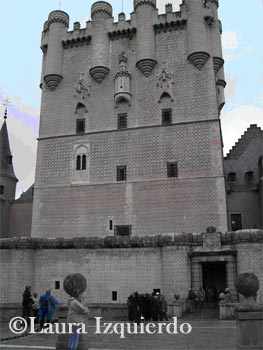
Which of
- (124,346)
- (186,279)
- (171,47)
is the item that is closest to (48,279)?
(186,279)

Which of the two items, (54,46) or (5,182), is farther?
(5,182)

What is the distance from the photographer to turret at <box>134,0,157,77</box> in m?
29.5

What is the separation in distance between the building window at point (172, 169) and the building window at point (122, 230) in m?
4.39

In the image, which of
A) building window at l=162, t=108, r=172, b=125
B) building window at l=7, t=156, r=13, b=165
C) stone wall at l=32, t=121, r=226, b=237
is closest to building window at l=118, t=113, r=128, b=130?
stone wall at l=32, t=121, r=226, b=237

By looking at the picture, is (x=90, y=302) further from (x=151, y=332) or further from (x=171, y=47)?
(x=171, y=47)

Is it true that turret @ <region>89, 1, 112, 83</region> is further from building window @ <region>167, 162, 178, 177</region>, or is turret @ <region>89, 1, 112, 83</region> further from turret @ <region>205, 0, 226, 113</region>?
building window @ <region>167, 162, 178, 177</region>

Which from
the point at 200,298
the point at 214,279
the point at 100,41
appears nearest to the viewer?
the point at 200,298

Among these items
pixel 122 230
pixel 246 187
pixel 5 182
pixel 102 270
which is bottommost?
pixel 102 270

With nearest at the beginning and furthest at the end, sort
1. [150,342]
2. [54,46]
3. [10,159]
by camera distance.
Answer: [150,342], [54,46], [10,159]

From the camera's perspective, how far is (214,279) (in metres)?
21.6

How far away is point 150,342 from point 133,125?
19.8m

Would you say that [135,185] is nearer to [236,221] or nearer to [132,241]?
[132,241]

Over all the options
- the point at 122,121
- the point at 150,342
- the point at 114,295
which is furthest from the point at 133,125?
the point at 150,342

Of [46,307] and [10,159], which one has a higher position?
[10,159]
